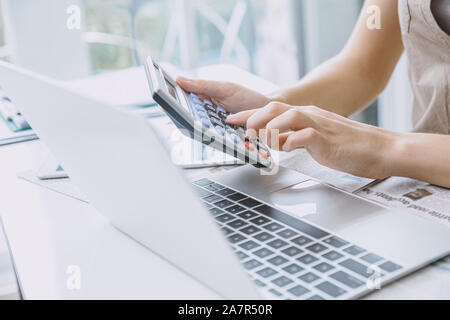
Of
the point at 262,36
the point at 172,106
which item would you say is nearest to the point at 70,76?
the point at 262,36

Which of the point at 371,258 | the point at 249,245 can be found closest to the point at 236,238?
the point at 249,245

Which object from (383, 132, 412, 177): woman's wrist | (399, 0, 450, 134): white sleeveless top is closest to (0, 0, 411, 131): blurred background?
(399, 0, 450, 134): white sleeveless top

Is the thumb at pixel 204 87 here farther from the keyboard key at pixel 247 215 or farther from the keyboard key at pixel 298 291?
the keyboard key at pixel 298 291

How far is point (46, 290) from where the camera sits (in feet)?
1.58

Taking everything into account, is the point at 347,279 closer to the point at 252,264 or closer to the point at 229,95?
the point at 252,264

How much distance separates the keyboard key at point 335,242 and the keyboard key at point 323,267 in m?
0.03

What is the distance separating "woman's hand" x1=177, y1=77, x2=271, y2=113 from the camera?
2.62 feet

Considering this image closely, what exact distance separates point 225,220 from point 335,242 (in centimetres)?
11

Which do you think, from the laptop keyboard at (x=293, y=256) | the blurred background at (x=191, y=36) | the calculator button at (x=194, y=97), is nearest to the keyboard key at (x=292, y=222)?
the laptop keyboard at (x=293, y=256)

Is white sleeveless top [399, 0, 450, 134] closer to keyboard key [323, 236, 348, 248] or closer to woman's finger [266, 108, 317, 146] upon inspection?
woman's finger [266, 108, 317, 146]

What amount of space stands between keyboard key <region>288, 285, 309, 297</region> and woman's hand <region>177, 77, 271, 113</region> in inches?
16.2

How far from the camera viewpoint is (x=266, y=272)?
1.51 feet

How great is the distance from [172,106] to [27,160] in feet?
1.10
